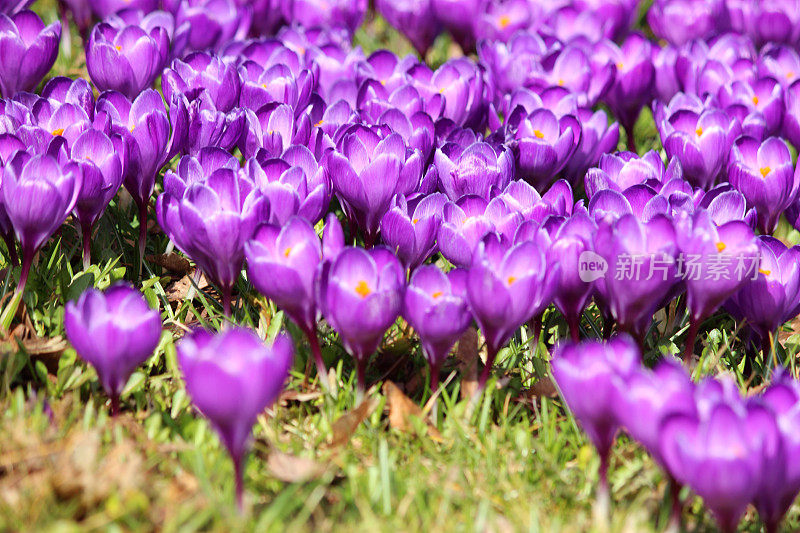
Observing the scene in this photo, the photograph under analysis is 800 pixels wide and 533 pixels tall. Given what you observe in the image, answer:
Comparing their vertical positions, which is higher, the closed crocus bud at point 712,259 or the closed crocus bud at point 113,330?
the closed crocus bud at point 712,259

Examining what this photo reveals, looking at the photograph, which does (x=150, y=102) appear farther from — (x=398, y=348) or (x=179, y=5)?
(x=179, y=5)

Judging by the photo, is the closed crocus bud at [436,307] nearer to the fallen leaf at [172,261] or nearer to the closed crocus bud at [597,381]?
the closed crocus bud at [597,381]

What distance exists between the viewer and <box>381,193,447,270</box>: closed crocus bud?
2.55 meters

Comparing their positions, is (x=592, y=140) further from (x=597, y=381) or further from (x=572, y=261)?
(x=597, y=381)

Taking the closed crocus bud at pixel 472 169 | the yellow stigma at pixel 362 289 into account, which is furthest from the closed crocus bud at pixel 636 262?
the yellow stigma at pixel 362 289

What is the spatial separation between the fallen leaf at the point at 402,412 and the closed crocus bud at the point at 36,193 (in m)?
1.01

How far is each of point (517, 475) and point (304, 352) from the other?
0.70 m

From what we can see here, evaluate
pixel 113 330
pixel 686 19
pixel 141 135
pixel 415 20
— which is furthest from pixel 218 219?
pixel 686 19

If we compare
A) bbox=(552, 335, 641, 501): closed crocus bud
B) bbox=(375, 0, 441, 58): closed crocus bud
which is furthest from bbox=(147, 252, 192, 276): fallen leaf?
bbox=(375, 0, 441, 58): closed crocus bud

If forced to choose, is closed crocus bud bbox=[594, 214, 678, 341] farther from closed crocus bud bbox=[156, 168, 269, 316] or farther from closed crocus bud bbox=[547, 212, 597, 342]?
closed crocus bud bbox=[156, 168, 269, 316]

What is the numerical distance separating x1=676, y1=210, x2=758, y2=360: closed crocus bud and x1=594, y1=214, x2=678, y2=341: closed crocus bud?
0.19 feet

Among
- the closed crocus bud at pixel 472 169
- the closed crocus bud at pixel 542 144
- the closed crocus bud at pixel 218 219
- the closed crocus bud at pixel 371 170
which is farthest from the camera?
the closed crocus bud at pixel 542 144

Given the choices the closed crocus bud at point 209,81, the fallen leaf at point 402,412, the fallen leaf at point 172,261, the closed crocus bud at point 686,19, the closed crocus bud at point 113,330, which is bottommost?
the fallen leaf at point 172,261

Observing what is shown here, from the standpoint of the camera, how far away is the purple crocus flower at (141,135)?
2709mm
